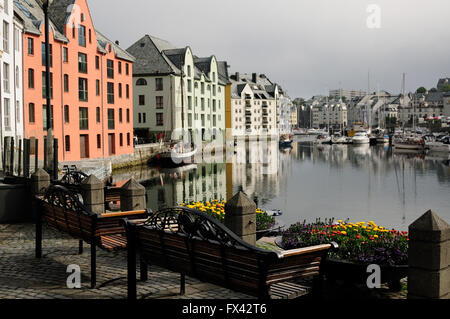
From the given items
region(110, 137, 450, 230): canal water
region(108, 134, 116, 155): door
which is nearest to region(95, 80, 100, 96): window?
region(108, 134, 116, 155): door

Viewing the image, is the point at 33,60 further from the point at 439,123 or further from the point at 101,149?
the point at 439,123

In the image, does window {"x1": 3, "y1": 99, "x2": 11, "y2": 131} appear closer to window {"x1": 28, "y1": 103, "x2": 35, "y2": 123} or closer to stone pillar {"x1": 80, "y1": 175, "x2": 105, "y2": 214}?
window {"x1": 28, "y1": 103, "x2": 35, "y2": 123}

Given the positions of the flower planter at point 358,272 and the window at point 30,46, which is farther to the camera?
the window at point 30,46

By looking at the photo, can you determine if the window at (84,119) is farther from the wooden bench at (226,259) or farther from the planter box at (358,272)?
the wooden bench at (226,259)

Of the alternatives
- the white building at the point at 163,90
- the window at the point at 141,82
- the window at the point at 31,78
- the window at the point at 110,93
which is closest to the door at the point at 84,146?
the window at the point at 110,93

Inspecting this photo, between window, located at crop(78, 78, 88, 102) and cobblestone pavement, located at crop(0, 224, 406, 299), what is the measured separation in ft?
133

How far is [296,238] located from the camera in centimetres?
970

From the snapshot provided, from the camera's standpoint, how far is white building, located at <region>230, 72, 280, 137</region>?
15000cm

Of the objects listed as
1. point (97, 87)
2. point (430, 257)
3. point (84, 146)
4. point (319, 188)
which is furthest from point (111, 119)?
point (430, 257)

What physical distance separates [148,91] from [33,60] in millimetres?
36300

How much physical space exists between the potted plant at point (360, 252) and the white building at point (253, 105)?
13503cm

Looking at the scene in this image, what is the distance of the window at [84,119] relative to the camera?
1966 inches
